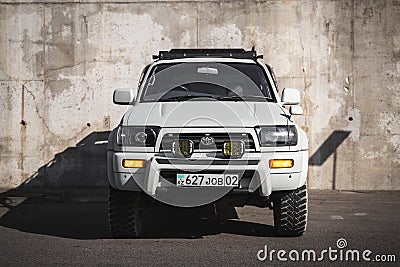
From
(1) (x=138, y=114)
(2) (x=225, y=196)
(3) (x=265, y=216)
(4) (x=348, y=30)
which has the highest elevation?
(4) (x=348, y=30)

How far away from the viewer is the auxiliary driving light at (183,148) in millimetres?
6816

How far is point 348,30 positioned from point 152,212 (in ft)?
16.8

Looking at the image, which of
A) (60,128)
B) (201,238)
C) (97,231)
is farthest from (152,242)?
(60,128)

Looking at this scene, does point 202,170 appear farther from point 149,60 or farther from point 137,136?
point 149,60

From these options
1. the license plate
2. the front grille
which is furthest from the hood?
the license plate

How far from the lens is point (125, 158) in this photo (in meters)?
6.92

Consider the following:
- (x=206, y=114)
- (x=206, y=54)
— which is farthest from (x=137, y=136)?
(x=206, y=54)

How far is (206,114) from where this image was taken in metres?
7.06

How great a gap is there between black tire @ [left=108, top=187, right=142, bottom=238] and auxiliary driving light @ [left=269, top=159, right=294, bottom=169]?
1383 millimetres

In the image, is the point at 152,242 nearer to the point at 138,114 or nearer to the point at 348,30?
the point at 138,114

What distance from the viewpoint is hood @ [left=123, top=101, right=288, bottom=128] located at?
6941 mm

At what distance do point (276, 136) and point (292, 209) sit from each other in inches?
32.8

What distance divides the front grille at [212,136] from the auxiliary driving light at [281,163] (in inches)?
9.3

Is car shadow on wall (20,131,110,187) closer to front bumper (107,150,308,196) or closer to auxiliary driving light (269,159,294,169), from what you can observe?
front bumper (107,150,308,196)
